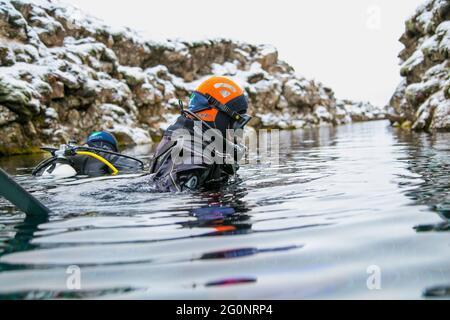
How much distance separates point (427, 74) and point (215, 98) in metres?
30.5

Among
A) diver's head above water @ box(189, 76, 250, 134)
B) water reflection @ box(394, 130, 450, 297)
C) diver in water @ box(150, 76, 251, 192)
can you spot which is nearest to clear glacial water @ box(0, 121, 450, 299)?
water reflection @ box(394, 130, 450, 297)

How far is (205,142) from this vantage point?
5.39 metres

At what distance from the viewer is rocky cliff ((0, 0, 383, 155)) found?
24.5 metres

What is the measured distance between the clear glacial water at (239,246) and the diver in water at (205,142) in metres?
0.46

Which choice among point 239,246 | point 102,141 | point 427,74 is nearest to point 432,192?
point 239,246

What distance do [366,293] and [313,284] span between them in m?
0.26

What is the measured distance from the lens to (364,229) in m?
2.99

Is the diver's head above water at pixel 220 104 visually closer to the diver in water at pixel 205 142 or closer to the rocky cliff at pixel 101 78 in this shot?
the diver in water at pixel 205 142

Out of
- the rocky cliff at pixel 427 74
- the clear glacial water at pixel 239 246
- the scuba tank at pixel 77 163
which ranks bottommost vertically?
the clear glacial water at pixel 239 246

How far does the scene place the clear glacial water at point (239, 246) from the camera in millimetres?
2047

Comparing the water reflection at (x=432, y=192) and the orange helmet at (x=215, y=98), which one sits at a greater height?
the orange helmet at (x=215, y=98)

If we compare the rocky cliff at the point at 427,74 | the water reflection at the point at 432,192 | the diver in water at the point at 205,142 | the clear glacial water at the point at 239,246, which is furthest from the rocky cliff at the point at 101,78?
the rocky cliff at the point at 427,74

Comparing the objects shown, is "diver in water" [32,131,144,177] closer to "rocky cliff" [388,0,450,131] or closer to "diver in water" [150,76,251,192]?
"diver in water" [150,76,251,192]

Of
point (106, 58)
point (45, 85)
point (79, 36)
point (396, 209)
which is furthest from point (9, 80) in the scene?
point (79, 36)
